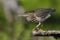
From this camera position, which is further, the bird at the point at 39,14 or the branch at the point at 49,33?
the bird at the point at 39,14

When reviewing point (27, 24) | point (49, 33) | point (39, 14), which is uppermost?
point (39, 14)

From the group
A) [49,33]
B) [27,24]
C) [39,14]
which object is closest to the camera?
[49,33]

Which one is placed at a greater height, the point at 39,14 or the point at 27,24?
the point at 39,14

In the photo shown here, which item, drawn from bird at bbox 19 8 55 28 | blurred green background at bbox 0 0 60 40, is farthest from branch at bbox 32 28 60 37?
blurred green background at bbox 0 0 60 40

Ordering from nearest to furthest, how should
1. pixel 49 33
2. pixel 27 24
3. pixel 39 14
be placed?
pixel 49 33
pixel 39 14
pixel 27 24

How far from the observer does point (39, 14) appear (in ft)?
8.95

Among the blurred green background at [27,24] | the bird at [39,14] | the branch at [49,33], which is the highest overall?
the bird at [39,14]

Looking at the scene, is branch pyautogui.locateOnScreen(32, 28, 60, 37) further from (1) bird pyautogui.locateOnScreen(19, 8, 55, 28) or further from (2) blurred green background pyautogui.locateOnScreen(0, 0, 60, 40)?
(2) blurred green background pyautogui.locateOnScreen(0, 0, 60, 40)

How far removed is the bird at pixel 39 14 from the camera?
107 inches

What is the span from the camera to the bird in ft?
8.89

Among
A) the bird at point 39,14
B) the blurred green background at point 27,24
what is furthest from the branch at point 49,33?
the blurred green background at point 27,24

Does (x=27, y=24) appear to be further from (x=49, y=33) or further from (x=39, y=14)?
(x=49, y=33)

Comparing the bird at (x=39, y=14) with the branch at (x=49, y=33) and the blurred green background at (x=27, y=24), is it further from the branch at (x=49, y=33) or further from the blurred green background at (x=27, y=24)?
the blurred green background at (x=27, y=24)

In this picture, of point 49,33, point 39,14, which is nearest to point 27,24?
point 39,14
